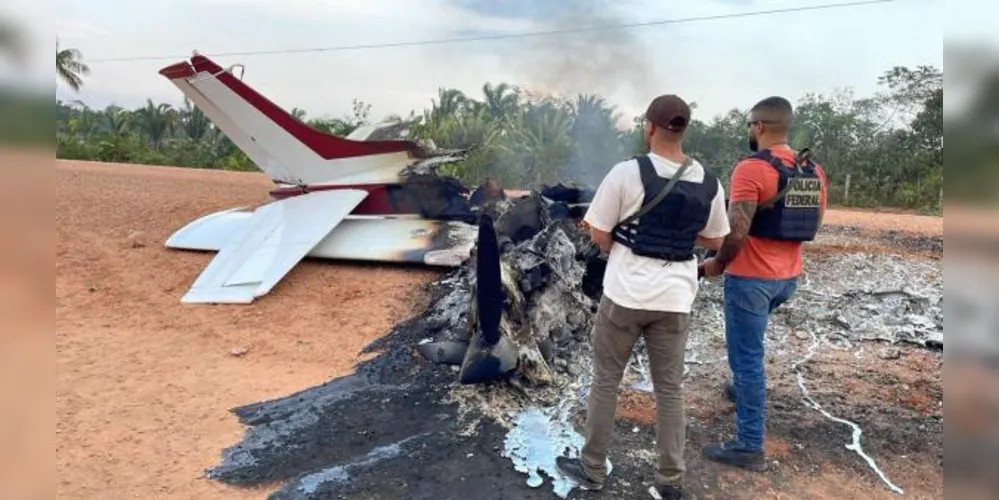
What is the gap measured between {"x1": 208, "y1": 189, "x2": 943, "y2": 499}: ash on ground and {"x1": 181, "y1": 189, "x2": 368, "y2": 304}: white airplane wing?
1.77m

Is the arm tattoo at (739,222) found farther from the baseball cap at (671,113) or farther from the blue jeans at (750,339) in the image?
the baseball cap at (671,113)

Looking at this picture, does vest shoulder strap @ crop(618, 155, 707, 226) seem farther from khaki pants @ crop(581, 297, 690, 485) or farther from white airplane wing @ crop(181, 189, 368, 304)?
white airplane wing @ crop(181, 189, 368, 304)

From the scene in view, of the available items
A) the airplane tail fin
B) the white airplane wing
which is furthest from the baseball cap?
the airplane tail fin

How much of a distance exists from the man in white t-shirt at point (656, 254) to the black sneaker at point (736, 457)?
592 millimetres

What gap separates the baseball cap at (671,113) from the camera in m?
3.22

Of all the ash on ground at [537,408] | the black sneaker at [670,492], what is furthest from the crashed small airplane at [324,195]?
the black sneaker at [670,492]

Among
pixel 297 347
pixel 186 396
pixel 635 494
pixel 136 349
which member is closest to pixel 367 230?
pixel 297 347

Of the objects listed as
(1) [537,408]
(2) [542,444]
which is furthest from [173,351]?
(2) [542,444]

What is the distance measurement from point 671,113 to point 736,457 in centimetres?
204

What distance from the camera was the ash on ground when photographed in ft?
12.3

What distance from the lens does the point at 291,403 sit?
16.2 feet

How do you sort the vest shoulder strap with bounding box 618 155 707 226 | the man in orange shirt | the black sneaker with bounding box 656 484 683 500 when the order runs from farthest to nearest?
the man in orange shirt
the black sneaker with bounding box 656 484 683 500
the vest shoulder strap with bounding box 618 155 707 226

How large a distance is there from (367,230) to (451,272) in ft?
5.06

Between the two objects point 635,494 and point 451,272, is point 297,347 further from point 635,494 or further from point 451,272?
point 635,494
